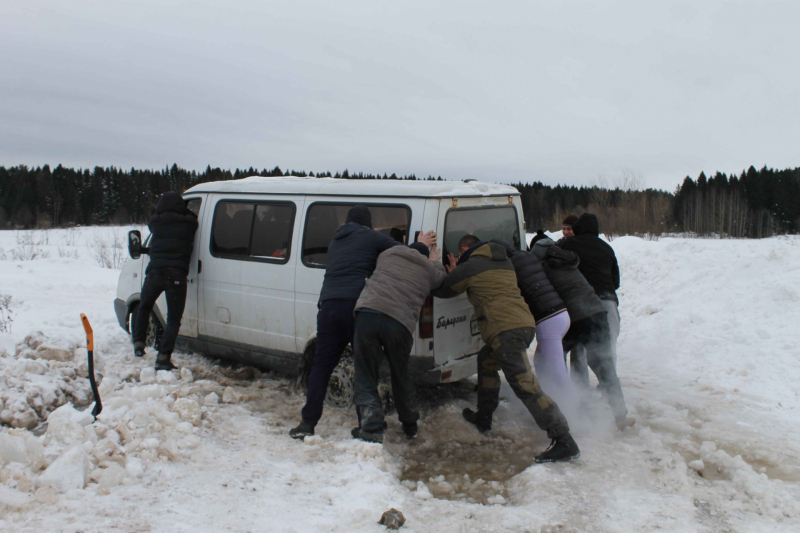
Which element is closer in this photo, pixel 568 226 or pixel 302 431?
pixel 302 431

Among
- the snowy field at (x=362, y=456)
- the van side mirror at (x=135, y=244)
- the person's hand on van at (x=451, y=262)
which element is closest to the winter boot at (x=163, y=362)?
the snowy field at (x=362, y=456)

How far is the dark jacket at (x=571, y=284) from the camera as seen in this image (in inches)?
202

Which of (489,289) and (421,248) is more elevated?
(421,248)

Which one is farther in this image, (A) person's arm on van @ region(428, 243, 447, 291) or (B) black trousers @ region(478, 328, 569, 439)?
(A) person's arm on van @ region(428, 243, 447, 291)

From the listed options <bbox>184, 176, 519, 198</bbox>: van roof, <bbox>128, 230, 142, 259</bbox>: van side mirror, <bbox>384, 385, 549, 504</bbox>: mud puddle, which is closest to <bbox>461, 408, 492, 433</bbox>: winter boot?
<bbox>384, 385, 549, 504</bbox>: mud puddle

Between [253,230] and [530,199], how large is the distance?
198 ft

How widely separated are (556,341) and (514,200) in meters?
1.47

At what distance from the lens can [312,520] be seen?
3139 mm

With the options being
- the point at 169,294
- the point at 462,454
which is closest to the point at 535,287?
the point at 462,454

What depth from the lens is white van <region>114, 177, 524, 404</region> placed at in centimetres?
462

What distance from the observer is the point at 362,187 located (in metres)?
4.93

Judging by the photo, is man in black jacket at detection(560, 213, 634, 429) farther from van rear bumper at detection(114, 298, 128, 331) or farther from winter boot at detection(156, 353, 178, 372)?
van rear bumper at detection(114, 298, 128, 331)

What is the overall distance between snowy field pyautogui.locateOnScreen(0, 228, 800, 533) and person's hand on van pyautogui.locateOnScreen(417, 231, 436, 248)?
5.31ft

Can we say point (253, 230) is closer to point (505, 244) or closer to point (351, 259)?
point (351, 259)
